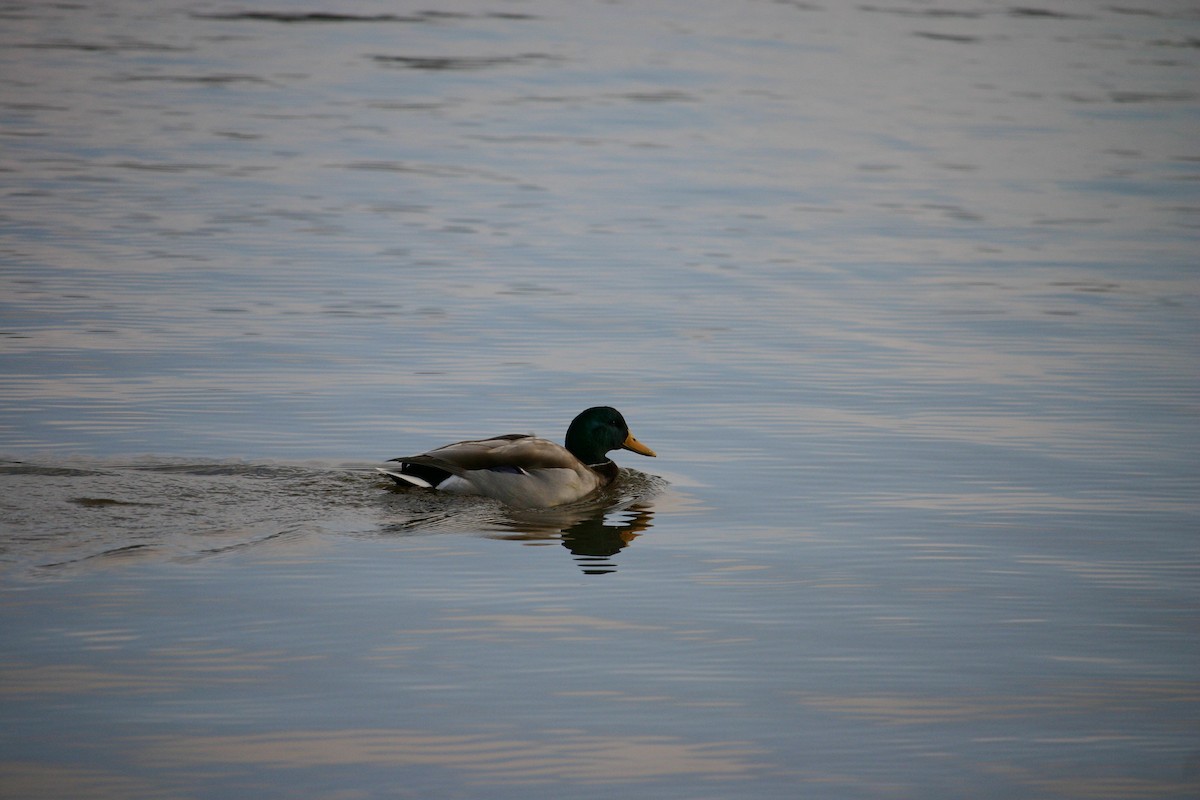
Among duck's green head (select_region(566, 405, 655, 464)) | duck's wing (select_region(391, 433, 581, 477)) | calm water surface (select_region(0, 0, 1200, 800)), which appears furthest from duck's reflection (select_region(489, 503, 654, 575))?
duck's green head (select_region(566, 405, 655, 464))

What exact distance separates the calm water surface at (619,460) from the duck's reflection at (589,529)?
66 mm

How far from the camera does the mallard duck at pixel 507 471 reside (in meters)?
11.5

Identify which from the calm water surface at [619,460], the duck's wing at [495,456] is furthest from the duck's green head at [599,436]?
the duck's wing at [495,456]

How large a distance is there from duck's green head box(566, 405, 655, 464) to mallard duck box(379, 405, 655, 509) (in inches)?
8.5

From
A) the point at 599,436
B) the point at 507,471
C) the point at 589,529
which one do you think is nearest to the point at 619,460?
the point at 599,436

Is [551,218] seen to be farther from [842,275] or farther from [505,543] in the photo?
[505,543]

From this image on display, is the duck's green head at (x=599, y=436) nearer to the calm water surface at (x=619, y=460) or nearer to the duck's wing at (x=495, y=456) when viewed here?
the calm water surface at (x=619, y=460)

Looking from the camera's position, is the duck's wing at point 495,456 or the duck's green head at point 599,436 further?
the duck's green head at point 599,436

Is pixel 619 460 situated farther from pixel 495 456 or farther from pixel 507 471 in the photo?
pixel 495 456

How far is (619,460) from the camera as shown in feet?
44.5

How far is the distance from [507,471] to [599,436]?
41.7 inches

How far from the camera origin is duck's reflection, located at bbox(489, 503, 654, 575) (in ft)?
34.3

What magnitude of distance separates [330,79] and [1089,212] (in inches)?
787

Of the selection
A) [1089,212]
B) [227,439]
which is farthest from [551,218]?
[227,439]
